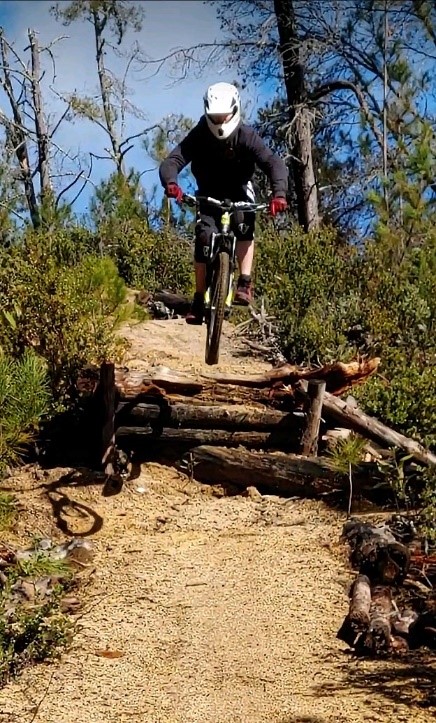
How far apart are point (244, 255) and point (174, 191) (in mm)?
697

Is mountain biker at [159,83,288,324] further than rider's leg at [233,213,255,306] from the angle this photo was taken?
No

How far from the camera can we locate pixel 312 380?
23.2 feet


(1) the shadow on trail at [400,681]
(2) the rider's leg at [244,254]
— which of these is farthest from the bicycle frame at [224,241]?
(1) the shadow on trail at [400,681]

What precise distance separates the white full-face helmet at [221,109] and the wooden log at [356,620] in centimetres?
281

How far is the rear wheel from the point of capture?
605 centimetres

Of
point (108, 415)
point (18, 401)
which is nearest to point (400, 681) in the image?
point (18, 401)

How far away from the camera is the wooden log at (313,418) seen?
22.9 ft

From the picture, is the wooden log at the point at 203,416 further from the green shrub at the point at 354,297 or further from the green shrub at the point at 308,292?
the green shrub at the point at 308,292

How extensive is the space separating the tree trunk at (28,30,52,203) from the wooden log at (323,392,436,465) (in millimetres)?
9890

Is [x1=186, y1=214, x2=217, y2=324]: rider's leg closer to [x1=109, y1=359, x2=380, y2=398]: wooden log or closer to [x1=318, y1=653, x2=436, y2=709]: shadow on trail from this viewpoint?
[x1=109, y1=359, x2=380, y2=398]: wooden log

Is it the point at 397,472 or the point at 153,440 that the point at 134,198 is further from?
the point at 397,472

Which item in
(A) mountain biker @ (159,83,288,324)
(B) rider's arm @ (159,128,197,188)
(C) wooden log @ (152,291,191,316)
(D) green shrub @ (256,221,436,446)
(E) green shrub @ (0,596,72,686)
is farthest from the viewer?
(C) wooden log @ (152,291,191,316)

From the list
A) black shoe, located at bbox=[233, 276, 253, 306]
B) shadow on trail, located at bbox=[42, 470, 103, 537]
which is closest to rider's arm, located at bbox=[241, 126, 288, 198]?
black shoe, located at bbox=[233, 276, 253, 306]

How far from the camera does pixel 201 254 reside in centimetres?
613
